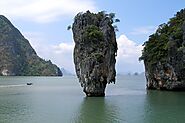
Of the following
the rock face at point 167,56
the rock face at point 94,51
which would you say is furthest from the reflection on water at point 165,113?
the rock face at point 167,56

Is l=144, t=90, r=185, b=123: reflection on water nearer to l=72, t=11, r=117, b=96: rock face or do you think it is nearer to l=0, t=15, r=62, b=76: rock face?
l=72, t=11, r=117, b=96: rock face

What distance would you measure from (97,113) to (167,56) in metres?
29.3

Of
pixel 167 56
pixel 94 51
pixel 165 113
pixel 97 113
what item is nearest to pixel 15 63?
pixel 167 56

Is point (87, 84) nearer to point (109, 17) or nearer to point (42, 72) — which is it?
point (109, 17)

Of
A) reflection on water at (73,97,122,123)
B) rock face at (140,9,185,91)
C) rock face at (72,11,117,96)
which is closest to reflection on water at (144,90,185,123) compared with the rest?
reflection on water at (73,97,122,123)

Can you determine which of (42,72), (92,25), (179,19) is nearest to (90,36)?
(92,25)

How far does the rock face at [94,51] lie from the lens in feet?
144

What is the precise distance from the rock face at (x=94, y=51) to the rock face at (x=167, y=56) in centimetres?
1312

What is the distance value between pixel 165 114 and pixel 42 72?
16747cm

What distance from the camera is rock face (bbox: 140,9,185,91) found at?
55.4 m

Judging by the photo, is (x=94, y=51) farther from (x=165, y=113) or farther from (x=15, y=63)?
A: (x=15, y=63)

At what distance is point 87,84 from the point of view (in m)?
44.3

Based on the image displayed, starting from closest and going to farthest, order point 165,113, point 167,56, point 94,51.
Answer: point 165,113 → point 94,51 → point 167,56

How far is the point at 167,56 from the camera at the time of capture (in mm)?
57906
